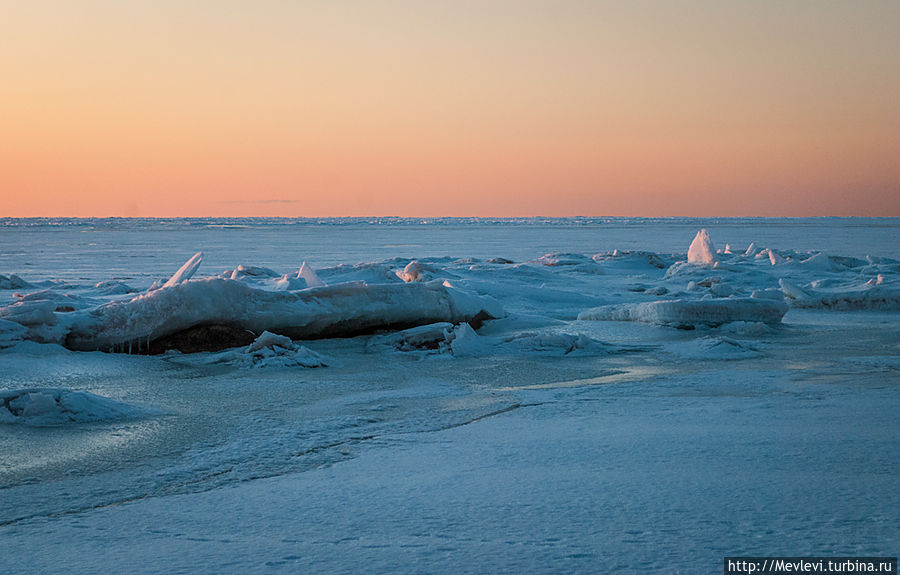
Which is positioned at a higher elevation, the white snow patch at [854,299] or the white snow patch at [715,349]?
the white snow patch at [854,299]

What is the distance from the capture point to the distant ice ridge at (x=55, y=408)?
347cm

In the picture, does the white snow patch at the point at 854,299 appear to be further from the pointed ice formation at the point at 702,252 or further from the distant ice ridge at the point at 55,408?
the distant ice ridge at the point at 55,408

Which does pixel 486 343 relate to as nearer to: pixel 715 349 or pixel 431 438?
pixel 715 349

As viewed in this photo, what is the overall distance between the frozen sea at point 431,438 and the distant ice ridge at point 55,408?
10 mm

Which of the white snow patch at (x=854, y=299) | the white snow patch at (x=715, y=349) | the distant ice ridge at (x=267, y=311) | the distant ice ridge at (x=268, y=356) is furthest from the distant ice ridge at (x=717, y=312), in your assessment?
the distant ice ridge at (x=268, y=356)

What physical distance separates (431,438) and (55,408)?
1673 mm

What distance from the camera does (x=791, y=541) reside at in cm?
197

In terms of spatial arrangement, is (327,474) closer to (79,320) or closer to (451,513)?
(451,513)

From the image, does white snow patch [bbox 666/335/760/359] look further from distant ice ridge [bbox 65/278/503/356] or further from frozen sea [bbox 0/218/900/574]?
distant ice ridge [bbox 65/278/503/356]

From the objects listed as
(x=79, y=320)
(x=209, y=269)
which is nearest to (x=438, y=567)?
(x=79, y=320)

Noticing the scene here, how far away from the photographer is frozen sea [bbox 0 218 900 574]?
2025 millimetres

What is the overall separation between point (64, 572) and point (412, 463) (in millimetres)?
1205

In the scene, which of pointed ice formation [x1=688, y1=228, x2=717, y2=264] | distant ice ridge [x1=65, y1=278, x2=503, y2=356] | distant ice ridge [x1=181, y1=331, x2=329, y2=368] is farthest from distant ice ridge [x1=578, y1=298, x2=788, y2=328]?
pointed ice formation [x1=688, y1=228, x2=717, y2=264]

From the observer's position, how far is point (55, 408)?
352 cm
